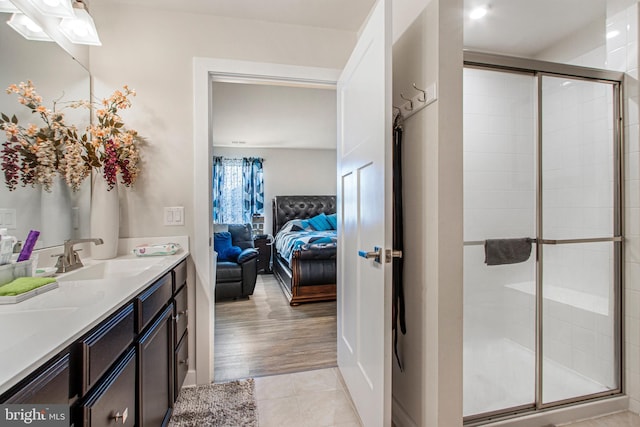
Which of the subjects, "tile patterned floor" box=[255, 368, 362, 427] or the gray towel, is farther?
the gray towel

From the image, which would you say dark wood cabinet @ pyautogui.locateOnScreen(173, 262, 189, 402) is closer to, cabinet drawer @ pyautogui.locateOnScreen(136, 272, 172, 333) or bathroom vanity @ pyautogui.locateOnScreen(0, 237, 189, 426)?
bathroom vanity @ pyautogui.locateOnScreen(0, 237, 189, 426)

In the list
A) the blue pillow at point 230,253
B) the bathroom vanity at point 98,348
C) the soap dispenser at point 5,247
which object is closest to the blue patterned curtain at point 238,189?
the blue pillow at point 230,253

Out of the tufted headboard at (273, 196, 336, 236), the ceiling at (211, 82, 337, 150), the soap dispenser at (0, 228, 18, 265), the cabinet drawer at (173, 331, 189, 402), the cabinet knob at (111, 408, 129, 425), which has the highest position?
the ceiling at (211, 82, 337, 150)

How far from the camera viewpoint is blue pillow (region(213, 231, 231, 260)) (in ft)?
13.4

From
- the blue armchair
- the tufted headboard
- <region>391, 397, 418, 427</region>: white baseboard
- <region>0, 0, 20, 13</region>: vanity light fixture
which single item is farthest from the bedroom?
<region>0, 0, 20, 13</region>: vanity light fixture

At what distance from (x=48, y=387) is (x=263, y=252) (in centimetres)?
475

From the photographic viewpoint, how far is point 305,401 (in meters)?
1.79

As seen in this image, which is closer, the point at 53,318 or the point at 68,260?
the point at 53,318

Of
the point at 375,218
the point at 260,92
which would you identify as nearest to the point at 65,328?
the point at 375,218

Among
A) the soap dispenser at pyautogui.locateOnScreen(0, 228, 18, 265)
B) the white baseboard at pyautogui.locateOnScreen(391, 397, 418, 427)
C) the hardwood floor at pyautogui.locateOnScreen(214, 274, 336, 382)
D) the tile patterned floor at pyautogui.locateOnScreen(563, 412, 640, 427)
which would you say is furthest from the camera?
Result: the hardwood floor at pyautogui.locateOnScreen(214, 274, 336, 382)

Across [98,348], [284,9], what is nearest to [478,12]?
[284,9]

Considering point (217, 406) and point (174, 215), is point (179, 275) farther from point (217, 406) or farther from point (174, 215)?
point (217, 406)

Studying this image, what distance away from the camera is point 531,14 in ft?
6.11

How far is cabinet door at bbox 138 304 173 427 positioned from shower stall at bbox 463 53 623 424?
5.08 feet
